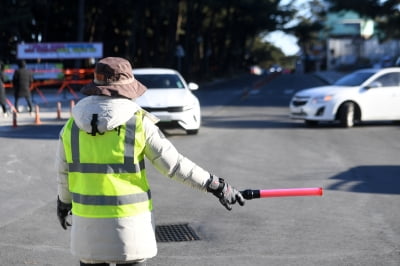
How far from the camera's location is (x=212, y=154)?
12508 mm

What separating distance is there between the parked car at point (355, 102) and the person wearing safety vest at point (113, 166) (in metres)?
13.6

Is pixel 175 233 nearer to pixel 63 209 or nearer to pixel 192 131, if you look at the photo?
pixel 63 209

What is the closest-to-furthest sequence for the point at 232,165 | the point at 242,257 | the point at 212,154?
the point at 242,257, the point at 232,165, the point at 212,154

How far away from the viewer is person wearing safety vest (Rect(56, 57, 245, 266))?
3502 mm

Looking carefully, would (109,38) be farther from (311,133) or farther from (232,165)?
(232,165)

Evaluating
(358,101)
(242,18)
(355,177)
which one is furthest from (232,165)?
(242,18)

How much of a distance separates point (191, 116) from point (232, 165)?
4.03 metres

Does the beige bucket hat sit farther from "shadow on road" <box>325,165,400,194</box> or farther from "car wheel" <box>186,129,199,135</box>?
"car wheel" <box>186,129,199,135</box>

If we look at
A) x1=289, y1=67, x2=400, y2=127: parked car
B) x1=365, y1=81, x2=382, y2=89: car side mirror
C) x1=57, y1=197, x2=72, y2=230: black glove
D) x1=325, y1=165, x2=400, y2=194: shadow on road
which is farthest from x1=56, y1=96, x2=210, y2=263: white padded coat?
x1=365, y1=81, x2=382, y2=89: car side mirror

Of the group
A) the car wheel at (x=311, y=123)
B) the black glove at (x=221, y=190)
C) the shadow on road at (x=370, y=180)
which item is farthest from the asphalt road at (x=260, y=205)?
the black glove at (x=221, y=190)

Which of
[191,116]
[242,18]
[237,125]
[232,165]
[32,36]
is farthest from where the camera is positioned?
[242,18]

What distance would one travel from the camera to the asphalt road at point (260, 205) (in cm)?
606

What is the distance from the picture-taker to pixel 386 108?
17.1 m

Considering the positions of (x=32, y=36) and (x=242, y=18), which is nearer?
(x=32, y=36)
